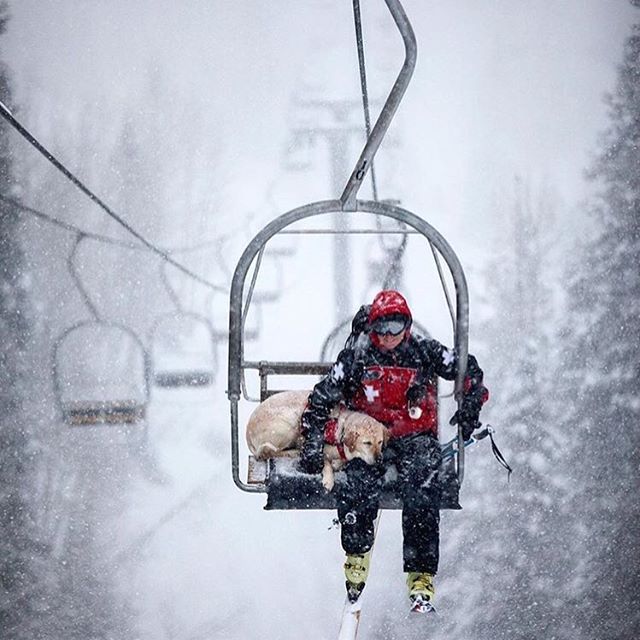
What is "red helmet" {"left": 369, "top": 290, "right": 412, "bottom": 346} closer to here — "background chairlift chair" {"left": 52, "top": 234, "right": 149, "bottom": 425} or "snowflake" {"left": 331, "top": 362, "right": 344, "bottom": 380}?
"snowflake" {"left": 331, "top": 362, "right": 344, "bottom": 380}

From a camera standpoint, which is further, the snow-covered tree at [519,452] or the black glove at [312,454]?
the snow-covered tree at [519,452]

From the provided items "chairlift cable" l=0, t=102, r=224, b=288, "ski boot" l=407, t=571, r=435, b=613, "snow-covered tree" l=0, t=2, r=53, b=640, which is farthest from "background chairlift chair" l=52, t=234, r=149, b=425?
"ski boot" l=407, t=571, r=435, b=613

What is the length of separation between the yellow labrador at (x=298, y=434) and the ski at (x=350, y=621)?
1.81 feet

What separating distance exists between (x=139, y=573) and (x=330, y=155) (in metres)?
8.43

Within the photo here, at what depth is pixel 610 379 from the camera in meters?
13.6

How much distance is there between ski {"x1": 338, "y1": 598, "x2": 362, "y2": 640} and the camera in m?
2.62

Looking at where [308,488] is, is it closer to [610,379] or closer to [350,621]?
[350,621]

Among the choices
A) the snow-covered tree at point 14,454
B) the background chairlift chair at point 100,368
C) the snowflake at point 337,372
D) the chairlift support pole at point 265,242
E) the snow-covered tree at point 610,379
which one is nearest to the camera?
the chairlift support pole at point 265,242

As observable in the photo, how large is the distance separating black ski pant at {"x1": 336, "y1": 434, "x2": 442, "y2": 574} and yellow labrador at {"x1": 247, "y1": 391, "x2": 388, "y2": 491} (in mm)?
44

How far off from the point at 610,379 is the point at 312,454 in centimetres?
1236

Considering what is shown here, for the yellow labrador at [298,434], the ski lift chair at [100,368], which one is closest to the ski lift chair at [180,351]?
the ski lift chair at [100,368]

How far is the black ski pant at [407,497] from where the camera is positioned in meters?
2.42

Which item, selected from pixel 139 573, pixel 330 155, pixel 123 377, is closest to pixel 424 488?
pixel 330 155

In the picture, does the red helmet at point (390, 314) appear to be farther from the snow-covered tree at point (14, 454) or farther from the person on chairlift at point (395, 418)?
the snow-covered tree at point (14, 454)
